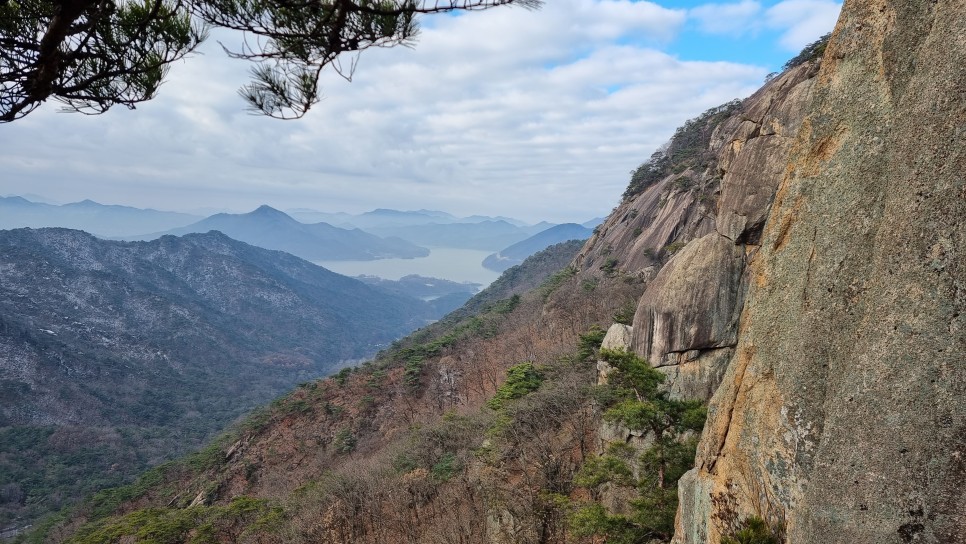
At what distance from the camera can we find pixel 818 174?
4.53 metres

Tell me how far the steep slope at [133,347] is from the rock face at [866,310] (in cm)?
5758

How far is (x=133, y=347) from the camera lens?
308ft

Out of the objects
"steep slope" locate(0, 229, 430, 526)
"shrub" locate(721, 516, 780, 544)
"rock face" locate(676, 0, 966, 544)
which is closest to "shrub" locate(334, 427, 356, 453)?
"rock face" locate(676, 0, 966, 544)

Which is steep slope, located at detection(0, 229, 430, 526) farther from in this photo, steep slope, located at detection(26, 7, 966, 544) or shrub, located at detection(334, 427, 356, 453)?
steep slope, located at detection(26, 7, 966, 544)

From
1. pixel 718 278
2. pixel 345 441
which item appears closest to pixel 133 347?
pixel 345 441

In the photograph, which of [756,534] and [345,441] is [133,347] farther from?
[756,534]

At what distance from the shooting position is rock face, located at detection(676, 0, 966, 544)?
10.7 feet

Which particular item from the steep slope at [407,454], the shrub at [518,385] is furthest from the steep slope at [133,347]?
the shrub at [518,385]

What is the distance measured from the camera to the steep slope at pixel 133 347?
171 ft

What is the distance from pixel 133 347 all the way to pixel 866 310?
11558cm

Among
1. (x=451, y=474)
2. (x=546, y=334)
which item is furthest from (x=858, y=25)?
(x=546, y=334)

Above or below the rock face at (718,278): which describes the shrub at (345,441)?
below

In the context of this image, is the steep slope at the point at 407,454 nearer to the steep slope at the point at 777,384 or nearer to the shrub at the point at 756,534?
the steep slope at the point at 777,384

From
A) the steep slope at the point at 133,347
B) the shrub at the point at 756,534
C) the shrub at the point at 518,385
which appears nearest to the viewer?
the shrub at the point at 756,534
